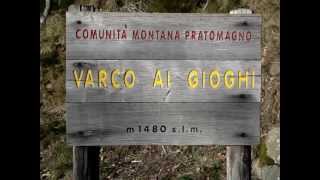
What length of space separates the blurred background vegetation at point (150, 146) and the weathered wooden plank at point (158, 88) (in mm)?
2769

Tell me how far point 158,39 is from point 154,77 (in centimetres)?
32

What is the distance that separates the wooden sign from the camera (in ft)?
12.9

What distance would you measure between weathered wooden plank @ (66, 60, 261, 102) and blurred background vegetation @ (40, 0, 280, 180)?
2769mm

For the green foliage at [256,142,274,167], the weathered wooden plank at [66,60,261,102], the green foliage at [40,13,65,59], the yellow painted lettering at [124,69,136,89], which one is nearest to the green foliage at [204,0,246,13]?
the green foliage at [256,142,274,167]

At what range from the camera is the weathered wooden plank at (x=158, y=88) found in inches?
154

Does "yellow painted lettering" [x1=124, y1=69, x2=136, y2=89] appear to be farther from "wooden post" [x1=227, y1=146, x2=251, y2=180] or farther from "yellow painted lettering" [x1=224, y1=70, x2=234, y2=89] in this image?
"wooden post" [x1=227, y1=146, x2=251, y2=180]

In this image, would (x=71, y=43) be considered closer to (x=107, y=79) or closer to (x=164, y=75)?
(x=107, y=79)

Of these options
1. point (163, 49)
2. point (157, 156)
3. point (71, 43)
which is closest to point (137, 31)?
point (163, 49)

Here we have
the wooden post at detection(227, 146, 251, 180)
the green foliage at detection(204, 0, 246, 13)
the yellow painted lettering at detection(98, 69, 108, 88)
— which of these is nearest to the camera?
the yellow painted lettering at detection(98, 69, 108, 88)

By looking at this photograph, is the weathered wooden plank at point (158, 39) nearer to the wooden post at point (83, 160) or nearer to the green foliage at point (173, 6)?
the wooden post at point (83, 160)

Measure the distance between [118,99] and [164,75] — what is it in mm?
426

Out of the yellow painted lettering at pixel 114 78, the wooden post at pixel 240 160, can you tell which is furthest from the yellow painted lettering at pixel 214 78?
the yellow painted lettering at pixel 114 78

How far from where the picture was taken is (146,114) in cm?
393

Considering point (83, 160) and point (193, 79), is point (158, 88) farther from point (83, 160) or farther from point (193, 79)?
point (83, 160)
